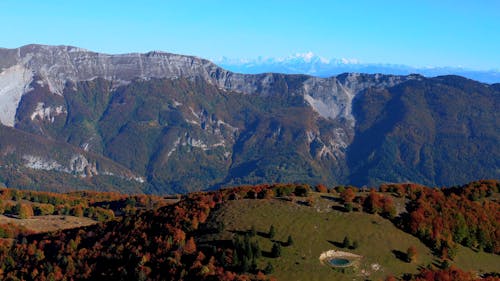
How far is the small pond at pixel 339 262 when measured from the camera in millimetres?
103750

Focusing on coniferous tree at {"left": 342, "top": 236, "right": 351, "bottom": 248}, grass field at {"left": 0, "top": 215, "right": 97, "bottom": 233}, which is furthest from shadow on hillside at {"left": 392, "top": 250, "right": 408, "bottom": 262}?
grass field at {"left": 0, "top": 215, "right": 97, "bottom": 233}

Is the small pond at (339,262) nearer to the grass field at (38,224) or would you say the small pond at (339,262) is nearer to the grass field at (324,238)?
the grass field at (324,238)

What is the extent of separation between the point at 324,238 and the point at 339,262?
8.98 meters

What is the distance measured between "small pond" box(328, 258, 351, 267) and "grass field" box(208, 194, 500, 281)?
2087 mm

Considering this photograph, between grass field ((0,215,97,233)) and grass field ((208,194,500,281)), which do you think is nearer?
grass field ((208,194,500,281))

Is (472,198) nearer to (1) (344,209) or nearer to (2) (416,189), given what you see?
(2) (416,189)

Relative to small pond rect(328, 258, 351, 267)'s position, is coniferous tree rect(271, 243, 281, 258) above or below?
above

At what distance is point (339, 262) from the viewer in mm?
104812

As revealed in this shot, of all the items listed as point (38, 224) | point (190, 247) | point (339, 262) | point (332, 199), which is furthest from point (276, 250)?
point (38, 224)

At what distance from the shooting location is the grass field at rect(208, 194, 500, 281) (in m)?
103

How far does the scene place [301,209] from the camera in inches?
4938

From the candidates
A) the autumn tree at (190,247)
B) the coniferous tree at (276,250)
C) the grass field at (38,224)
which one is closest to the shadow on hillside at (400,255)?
Answer: the coniferous tree at (276,250)

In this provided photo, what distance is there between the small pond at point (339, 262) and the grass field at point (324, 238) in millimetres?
2087

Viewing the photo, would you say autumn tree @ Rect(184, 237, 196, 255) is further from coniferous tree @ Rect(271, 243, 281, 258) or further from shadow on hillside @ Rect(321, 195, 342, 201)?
shadow on hillside @ Rect(321, 195, 342, 201)
